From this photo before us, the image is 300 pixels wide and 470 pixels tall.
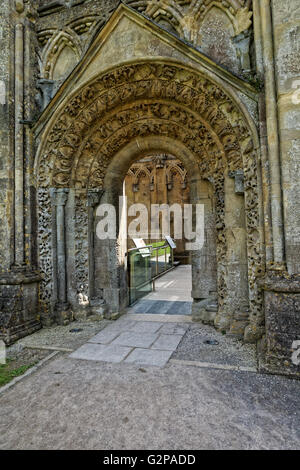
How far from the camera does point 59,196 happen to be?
188 inches

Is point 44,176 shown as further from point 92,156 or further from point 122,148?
point 122,148

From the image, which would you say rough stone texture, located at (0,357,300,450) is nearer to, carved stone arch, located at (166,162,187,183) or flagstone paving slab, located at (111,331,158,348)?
flagstone paving slab, located at (111,331,158,348)

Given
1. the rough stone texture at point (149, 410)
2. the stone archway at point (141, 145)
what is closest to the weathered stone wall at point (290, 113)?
the stone archway at point (141, 145)

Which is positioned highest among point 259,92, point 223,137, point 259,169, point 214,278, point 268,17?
point 268,17

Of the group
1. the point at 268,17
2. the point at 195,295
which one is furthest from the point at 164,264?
the point at 268,17

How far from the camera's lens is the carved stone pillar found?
4711 millimetres

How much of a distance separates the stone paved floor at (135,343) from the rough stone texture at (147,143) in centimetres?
59

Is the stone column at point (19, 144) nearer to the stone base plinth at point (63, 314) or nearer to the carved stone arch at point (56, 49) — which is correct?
the carved stone arch at point (56, 49)

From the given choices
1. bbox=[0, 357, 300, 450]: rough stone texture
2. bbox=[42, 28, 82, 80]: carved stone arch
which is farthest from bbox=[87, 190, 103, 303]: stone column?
bbox=[42, 28, 82, 80]: carved stone arch

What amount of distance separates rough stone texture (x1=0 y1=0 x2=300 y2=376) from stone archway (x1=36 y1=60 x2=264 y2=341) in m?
0.02

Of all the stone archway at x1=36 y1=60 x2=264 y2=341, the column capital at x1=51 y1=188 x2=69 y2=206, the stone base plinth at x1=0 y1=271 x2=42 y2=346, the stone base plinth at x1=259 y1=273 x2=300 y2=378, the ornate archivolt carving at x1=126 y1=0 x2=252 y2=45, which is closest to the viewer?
the stone base plinth at x1=259 y1=273 x2=300 y2=378

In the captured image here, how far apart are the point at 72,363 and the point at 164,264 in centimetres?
752

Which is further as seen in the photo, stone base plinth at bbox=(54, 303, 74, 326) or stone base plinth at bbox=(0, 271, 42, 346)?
stone base plinth at bbox=(54, 303, 74, 326)

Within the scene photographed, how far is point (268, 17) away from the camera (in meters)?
3.25
